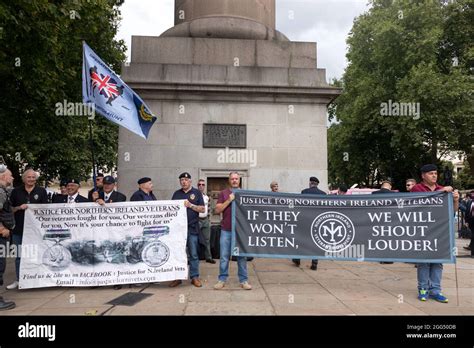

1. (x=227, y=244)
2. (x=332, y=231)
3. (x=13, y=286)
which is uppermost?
(x=332, y=231)

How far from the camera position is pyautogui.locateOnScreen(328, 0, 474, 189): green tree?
24.1 m

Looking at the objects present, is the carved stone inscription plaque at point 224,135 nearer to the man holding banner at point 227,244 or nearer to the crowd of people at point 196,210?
the crowd of people at point 196,210

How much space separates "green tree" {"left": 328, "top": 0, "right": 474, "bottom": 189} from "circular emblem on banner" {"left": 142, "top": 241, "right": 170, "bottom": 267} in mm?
22082

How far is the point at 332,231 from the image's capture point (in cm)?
686

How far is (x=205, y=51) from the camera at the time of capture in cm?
1120

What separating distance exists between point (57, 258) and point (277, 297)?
4.07 meters

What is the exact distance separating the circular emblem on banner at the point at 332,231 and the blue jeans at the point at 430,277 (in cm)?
125

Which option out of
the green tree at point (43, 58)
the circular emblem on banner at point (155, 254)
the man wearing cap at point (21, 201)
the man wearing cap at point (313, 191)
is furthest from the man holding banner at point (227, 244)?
the green tree at point (43, 58)

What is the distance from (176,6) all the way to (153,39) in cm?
232

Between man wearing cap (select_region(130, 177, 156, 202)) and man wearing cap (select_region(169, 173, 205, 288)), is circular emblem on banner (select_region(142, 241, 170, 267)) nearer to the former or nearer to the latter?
man wearing cap (select_region(169, 173, 205, 288))

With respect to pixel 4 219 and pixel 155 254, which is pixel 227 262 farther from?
pixel 4 219

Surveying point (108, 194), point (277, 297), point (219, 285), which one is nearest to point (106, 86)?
point (108, 194)

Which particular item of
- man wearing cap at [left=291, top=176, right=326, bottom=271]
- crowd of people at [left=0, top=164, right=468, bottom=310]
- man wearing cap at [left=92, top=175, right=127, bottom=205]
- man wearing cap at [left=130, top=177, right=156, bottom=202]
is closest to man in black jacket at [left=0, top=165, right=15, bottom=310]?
crowd of people at [left=0, top=164, right=468, bottom=310]

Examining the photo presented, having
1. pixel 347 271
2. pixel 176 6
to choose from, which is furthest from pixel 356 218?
pixel 176 6
